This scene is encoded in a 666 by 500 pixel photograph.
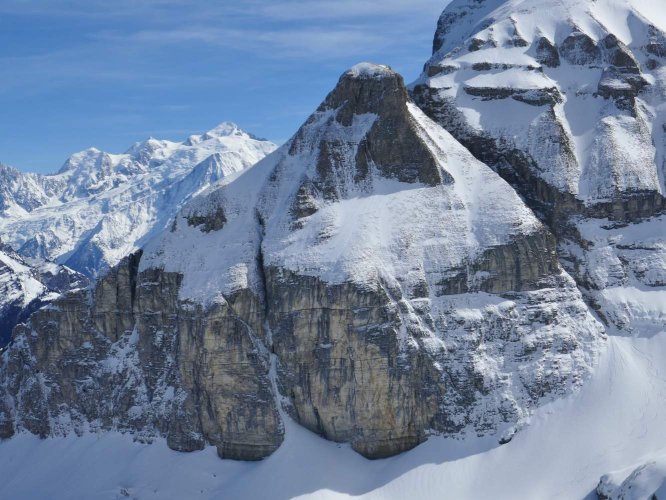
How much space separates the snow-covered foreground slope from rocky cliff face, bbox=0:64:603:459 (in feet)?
7.36

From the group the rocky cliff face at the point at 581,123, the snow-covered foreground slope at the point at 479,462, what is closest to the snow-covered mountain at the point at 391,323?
the snow-covered foreground slope at the point at 479,462

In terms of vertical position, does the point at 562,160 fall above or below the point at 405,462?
above

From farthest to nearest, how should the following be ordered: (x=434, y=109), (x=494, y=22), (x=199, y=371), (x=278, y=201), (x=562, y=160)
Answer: (x=494, y=22)
(x=434, y=109)
(x=562, y=160)
(x=278, y=201)
(x=199, y=371)

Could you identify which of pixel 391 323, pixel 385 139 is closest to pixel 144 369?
pixel 391 323

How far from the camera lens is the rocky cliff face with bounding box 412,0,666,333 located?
116062 mm

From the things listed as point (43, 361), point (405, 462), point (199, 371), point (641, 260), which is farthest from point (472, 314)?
point (43, 361)

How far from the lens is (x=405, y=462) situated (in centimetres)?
10069

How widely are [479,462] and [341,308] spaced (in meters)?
24.0

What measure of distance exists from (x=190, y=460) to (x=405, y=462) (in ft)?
90.7

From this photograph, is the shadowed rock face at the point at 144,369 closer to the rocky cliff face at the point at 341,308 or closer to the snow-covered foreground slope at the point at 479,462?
the rocky cliff face at the point at 341,308

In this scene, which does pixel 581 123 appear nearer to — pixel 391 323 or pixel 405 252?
pixel 405 252

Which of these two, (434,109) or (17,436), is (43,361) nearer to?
(17,436)

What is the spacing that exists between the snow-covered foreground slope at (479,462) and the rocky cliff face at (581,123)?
461 inches

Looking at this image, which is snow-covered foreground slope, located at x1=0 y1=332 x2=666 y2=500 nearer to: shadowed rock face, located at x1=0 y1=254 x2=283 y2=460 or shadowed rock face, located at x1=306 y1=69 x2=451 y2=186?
shadowed rock face, located at x1=0 y1=254 x2=283 y2=460
